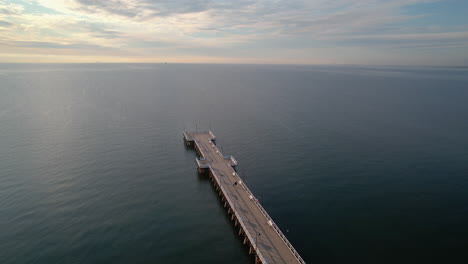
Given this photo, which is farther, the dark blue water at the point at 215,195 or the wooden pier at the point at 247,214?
the dark blue water at the point at 215,195

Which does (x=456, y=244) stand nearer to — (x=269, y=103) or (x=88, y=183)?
(x=88, y=183)

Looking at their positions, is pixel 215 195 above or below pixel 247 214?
below

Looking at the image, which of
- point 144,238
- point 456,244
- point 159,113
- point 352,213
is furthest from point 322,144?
point 159,113

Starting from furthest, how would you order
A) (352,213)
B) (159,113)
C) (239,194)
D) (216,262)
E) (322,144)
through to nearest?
(159,113), (322,144), (239,194), (352,213), (216,262)

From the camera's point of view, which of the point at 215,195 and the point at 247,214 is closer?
the point at 247,214
